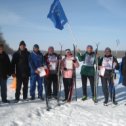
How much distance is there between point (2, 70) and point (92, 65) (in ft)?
10.2

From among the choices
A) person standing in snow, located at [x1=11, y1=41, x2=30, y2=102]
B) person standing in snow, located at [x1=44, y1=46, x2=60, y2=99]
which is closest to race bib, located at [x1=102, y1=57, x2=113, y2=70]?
person standing in snow, located at [x1=44, y1=46, x2=60, y2=99]

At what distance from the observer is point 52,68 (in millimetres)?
10227

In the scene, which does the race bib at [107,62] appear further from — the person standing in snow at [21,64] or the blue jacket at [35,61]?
the person standing in snow at [21,64]

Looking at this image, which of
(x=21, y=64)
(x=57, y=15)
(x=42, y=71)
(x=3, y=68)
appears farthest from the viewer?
(x=57, y=15)

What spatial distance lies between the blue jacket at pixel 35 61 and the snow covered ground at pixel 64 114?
44.8 inches

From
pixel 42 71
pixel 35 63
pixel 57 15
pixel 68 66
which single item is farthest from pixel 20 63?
pixel 57 15

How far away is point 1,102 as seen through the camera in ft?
32.0

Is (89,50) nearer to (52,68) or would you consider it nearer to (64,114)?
(52,68)

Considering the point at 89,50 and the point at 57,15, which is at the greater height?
the point at 57,15

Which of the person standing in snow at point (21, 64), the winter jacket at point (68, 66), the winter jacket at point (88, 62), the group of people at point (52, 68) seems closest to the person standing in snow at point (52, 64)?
the group of people at point (52, 68)

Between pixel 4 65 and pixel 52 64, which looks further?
pixel 52 64

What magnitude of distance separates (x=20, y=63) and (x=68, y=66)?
5.48ft

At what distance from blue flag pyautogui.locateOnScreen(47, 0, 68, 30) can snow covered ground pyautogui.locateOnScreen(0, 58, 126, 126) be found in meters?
2.78

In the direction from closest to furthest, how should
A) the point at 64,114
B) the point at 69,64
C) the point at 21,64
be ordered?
the point at 64,114 < the point at 21,64 < the point at 69,64
